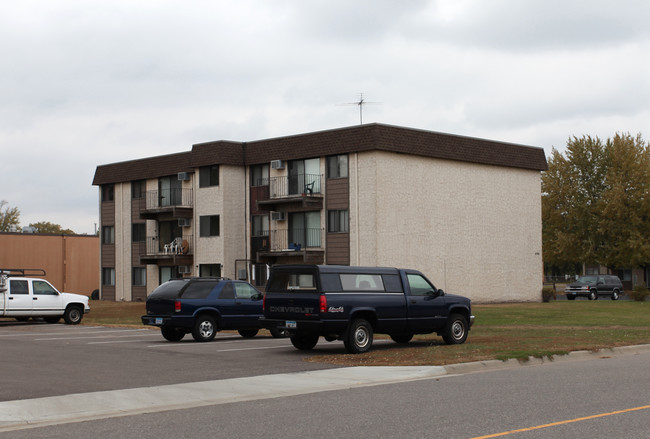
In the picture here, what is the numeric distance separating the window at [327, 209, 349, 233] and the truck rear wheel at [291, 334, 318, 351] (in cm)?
2420

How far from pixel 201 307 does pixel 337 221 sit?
22.3 m

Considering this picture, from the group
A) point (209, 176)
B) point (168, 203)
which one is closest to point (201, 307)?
point (209, 176)

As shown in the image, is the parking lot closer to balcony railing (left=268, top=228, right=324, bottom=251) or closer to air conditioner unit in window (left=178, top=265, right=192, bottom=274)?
balcony railing (left=268, top=228, right=324, bottom=251)

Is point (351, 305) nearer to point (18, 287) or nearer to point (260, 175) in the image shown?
point (18, 287)

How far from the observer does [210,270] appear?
49531 millimetres

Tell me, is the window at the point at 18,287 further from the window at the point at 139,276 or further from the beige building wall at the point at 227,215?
the window at the point at 139,276

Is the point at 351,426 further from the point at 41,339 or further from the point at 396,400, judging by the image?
the point at 41,339

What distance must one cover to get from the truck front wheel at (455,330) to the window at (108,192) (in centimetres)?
4131

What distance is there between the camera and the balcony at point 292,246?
44406 millimetres

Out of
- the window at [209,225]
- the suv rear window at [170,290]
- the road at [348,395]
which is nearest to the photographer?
the road at [348,395]

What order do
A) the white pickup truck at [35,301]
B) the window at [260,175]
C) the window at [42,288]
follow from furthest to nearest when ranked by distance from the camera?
1. the window at [260,175]
2. the window at [42,288]
3. the white pickup truck at [35,301]

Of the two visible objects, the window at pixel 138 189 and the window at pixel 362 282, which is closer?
the window at pixel 362 282

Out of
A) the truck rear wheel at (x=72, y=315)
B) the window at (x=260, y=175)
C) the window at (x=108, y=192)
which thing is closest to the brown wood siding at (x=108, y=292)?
the window at (x=108, y=192)

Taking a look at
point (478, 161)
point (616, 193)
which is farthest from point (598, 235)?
point (478, 161)
